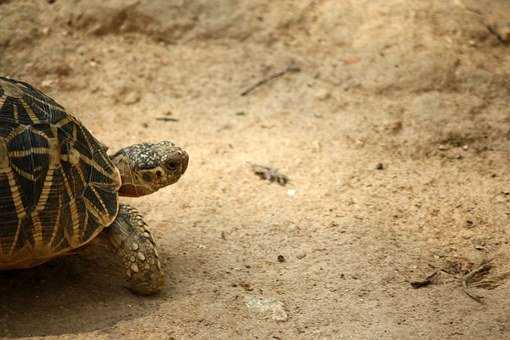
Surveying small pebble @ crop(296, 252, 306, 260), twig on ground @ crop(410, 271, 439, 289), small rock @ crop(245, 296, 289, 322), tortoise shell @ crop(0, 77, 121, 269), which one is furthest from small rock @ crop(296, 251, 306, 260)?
tortoise shell @ crop(0, 77, 121, 269)

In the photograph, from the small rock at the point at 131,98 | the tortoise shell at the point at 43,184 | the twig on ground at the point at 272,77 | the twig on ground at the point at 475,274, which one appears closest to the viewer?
the tortoise shell at the point at 43,184

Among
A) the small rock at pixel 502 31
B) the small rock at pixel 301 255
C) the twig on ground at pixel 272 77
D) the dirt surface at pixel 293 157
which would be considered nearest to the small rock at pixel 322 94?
the dirt surface at pixel 293 157

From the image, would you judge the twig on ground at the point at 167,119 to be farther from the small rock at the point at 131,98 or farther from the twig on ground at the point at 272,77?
the twig on ground at the point at 272,77

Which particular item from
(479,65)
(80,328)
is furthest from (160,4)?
(80,328)

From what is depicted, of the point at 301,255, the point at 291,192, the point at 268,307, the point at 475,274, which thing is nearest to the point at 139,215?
the point at 268,307

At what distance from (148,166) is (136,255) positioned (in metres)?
0.57

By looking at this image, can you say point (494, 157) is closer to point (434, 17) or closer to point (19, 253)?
point (434, 17)

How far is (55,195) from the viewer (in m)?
3.42

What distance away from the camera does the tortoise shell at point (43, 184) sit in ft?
10.8

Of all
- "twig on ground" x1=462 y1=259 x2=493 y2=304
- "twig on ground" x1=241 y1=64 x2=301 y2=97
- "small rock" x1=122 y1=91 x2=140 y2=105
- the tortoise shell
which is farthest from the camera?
"twig on ground" x1=241 y1=64 x2=301 y2=97

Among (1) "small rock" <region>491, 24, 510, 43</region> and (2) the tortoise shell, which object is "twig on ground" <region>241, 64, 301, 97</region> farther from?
(2) the tortoise shell

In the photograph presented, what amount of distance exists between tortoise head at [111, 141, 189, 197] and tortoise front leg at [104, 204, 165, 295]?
13.2 inches

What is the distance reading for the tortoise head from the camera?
4.05 metres

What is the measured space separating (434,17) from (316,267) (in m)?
3.16
